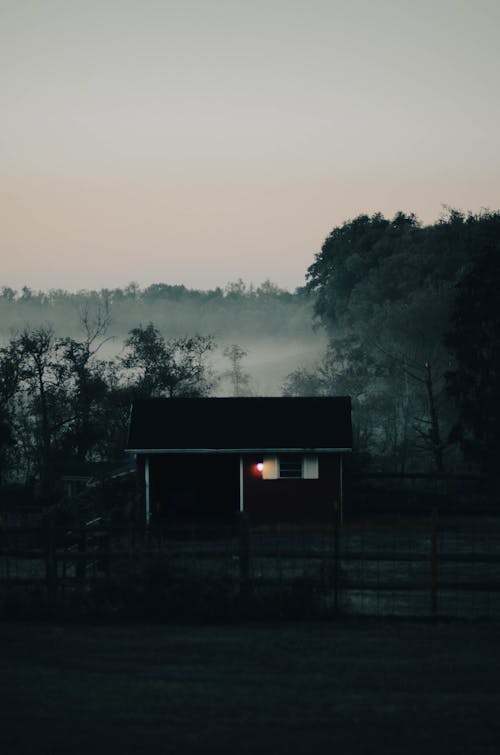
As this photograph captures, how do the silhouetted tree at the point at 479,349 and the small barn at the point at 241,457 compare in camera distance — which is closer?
the small barn at the point at 241,457

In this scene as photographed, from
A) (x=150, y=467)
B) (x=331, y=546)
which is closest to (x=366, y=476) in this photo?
Result: (x=150, y=467)

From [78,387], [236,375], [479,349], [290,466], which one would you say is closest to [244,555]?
[290,466]

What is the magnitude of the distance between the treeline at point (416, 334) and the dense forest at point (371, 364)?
0.11m

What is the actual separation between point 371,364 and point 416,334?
1095 centimetres

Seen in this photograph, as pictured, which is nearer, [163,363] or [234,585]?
[234,585]

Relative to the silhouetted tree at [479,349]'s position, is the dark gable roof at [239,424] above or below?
below

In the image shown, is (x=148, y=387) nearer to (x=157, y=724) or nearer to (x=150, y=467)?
(x=150, y=467)

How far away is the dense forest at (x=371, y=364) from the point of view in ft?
165

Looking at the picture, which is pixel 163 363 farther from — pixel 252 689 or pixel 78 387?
pixel 252 689

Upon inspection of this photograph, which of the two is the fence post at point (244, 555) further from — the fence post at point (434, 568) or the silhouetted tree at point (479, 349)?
the silhouetted tree at point (479, 349)

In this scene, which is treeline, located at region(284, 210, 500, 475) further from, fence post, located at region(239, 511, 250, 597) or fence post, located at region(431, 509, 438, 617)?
fence post, located at region(239, 511, 250, 597)

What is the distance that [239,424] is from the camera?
3666cm

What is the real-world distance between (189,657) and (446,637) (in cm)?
400

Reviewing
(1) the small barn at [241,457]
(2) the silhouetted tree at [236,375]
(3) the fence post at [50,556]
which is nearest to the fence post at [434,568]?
(3) the fence post at [50,556]
